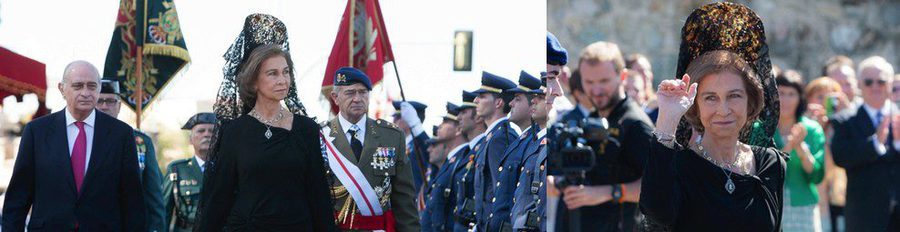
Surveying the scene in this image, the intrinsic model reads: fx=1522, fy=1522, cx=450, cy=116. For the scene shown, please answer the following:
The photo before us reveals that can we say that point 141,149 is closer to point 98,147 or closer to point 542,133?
point 98,147

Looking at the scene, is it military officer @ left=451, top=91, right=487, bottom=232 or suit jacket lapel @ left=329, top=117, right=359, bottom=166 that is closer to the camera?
suit jacket lapel @ left=329, top=117, right=359, bottom=166

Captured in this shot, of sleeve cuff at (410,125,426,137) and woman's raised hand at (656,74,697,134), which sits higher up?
sleeve cuff at (410,125,426,137)

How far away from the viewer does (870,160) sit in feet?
18.5

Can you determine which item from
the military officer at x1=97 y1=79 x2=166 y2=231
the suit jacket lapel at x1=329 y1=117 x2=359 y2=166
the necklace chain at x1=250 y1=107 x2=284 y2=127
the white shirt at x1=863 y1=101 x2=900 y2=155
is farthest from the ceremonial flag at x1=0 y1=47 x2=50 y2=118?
the white shirt at x1=863 y1=101 x2=900 y2=155

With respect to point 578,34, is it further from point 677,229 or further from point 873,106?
point 873,106

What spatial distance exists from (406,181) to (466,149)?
221 centimetres

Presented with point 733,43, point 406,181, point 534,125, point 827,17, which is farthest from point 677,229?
point 406,181

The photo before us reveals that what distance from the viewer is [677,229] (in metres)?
4.67

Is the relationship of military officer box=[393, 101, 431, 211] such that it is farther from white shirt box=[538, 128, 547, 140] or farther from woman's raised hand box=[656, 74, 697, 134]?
woman's raised hand box=[656, 74, 697, 134]

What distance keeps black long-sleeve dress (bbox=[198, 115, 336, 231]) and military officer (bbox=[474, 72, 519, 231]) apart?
44.8 inches

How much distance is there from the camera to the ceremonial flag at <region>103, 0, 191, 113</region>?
9648 mm

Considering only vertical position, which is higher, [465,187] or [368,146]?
[368,146]

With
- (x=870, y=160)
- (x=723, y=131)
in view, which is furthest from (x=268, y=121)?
(x=723, y=131)

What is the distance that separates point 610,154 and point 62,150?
4754mm
